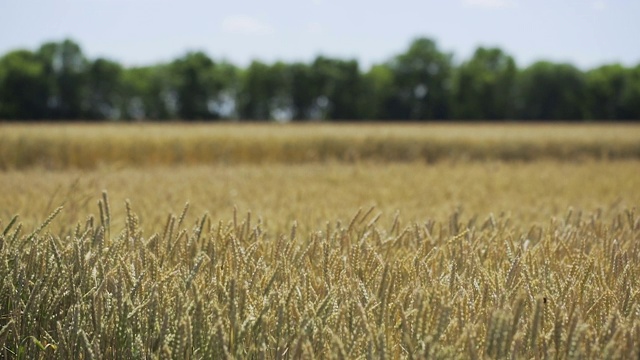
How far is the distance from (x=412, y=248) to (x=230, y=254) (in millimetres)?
892

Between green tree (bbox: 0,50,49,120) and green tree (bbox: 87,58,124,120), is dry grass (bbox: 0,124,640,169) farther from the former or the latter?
green tree (bbox: 87,58,124,120)

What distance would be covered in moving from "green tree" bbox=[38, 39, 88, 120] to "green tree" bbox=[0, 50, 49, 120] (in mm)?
678

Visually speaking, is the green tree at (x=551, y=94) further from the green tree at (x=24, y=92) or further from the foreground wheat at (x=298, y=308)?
the foreground wheat at (x=298, y=308)

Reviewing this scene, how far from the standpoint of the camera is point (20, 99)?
53969 mm

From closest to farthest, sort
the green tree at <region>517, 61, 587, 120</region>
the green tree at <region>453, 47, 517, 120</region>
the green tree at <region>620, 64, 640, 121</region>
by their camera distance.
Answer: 1. the green tree at <region>453, 47, 517, 120</region>
2. the green tree at <region>620, 64, 640, 121</region>
3. the green tree at <region>517, 61, 587, 120</region>

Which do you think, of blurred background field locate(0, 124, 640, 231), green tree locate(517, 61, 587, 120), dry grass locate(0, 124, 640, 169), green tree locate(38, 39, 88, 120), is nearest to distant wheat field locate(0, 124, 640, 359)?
blurred background field locate(0, 124, 640, 231)

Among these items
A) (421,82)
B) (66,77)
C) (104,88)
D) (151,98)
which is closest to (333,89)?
(421,82)

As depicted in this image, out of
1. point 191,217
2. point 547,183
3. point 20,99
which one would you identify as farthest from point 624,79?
point 191,217

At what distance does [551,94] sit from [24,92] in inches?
1949

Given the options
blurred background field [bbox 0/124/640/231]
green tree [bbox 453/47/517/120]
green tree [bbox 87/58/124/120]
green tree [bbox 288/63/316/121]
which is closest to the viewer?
blurred background field [bbox 0/124/640/231]

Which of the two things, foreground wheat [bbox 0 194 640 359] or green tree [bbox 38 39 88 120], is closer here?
foreground wheat [bbox 0 194 640 359]

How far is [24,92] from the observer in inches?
2132

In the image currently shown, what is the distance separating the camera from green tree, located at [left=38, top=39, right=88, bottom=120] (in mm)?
53756

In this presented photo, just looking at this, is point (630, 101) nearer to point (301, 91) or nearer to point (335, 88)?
point (335, 88)
